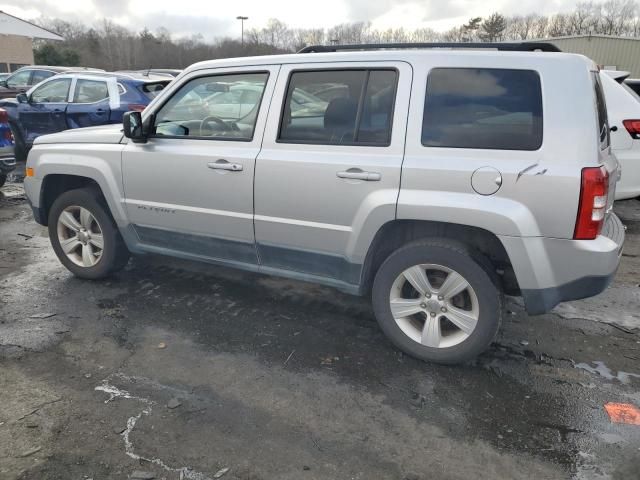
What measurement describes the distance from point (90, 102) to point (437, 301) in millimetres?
8232

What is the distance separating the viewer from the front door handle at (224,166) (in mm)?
3621

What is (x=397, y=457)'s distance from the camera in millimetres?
2516

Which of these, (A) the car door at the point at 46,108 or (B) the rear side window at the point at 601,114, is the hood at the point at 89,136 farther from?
(A) the car door at the point at 46,108

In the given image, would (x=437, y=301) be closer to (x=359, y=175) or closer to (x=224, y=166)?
(x=359, y=175)

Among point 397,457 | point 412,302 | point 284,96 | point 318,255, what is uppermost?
point 284,96

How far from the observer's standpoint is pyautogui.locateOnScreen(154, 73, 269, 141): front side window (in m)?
3.74

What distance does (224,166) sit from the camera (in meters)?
3.66

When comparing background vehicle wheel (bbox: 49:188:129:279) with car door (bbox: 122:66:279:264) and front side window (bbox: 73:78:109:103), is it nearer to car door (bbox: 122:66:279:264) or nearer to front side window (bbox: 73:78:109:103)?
car door (bbox: 122:66:279:264)

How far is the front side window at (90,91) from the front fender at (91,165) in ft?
16.6

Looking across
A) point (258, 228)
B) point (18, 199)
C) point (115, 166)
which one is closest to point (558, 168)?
point (258, 228)

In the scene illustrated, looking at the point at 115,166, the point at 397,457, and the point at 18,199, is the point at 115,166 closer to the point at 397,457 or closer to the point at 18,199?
the point at 397,457

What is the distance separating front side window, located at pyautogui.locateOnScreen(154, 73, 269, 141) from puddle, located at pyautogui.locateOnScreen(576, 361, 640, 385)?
2798 mm

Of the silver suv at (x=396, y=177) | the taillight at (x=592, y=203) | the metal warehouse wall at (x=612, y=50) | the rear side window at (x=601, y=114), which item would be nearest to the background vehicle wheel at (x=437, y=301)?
the silver suv at (x=396, y=177)

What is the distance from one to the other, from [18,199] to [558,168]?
7967 mm
